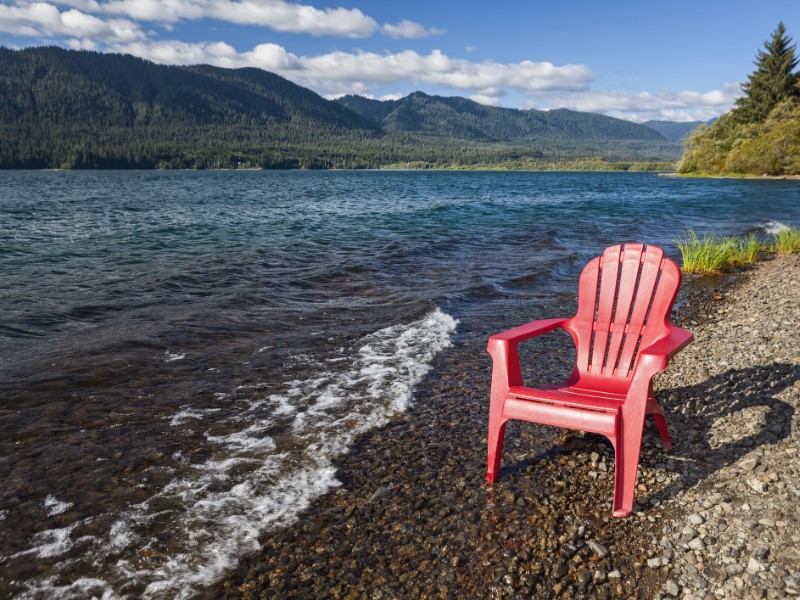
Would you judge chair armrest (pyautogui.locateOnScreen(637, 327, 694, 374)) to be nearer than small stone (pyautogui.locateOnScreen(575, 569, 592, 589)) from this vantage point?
No

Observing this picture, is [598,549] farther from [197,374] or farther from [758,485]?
[197,374]

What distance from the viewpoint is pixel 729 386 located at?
192 inches

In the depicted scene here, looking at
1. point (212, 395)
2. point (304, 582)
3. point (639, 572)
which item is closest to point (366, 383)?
point (212, 395)

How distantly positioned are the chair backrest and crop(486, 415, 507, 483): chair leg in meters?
1.01

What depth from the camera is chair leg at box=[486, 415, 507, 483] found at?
3.69 meters

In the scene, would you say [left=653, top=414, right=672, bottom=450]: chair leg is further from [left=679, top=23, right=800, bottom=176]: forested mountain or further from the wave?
[left=679, top=23, right=800, bottom=176]: forested mountain

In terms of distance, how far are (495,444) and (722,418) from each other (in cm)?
216

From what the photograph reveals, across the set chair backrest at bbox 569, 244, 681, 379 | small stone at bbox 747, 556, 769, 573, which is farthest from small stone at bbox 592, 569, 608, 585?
chair backrest at bbox 569, 244, 681, 379

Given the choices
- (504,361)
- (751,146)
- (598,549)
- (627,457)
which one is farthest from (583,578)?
(751,146)

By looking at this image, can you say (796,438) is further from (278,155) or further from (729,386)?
(278,155)

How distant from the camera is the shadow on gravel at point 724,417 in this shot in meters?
3.78

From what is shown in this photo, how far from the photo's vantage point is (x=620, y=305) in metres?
4.35

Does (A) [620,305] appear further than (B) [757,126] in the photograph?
No

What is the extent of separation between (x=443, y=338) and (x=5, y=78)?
25442cm
